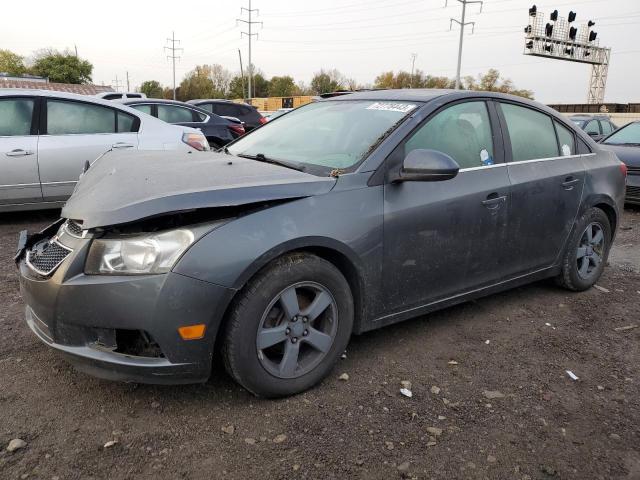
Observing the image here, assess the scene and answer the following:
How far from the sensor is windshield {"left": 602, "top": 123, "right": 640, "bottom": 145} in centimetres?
922

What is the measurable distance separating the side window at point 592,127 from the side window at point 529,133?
11293 millimetres

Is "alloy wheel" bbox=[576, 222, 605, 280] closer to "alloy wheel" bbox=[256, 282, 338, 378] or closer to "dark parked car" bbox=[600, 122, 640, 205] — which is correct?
"alloy wheel" bbox=[256, 282, 338, 378]

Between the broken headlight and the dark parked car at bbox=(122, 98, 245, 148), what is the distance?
7.91 m

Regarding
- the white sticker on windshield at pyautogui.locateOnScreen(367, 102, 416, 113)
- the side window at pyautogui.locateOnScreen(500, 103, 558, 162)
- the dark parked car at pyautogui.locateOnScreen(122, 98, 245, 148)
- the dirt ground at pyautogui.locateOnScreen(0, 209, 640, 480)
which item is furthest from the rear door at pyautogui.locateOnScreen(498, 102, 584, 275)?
the dark parked car at pyautogui.locateOnScreen(122, 98, 245, 148)

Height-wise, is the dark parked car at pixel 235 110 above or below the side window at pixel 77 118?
above

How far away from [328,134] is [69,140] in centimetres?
380

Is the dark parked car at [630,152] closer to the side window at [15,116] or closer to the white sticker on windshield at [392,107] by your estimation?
the white sticker on windshield at [392,107]

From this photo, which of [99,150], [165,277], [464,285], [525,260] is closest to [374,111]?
[464,285]

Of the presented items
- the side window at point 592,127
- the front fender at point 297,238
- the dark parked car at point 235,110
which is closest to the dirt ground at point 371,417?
the front fender at point 297,238

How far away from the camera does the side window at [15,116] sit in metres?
5.67

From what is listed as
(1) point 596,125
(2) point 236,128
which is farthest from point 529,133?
(1) point 596,125

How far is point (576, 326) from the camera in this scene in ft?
12.3

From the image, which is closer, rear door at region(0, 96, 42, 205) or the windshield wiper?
the windshield wiper

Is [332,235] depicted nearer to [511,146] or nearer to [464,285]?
[464,285]
